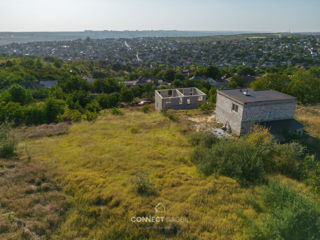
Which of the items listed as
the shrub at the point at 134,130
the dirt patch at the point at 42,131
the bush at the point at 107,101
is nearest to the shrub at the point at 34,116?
the dirt patch at the point at 42,131

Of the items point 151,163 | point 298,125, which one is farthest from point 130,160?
point 298,125

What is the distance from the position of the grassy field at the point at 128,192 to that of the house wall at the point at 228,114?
477 centimetres

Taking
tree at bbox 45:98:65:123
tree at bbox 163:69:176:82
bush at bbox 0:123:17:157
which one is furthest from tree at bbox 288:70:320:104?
tree at bbox 163:69:176:82

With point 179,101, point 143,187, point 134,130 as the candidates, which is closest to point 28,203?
point 143,187

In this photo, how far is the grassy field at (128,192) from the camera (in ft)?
22.3

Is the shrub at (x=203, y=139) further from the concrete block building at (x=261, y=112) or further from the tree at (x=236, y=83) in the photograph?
the tree at (x=236, y=83)

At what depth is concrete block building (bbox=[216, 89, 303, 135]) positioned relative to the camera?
51.7 ft

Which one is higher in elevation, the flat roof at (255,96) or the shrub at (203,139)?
the flat roof at (255,96)

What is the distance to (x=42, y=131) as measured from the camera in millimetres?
16906

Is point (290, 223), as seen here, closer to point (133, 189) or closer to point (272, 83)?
point (133, 189)

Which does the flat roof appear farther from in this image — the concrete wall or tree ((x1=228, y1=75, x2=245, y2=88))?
tree ((x1=228, y1=75, x2=245, y2=88))

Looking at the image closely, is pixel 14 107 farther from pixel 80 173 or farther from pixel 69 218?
pixel 69 218

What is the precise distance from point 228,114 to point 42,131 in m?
15.3

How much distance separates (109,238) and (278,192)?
6080 mm
